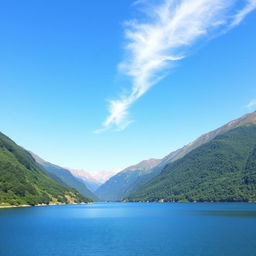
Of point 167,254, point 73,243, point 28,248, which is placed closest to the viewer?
point 167,254

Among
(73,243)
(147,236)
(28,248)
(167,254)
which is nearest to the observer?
(167,254)

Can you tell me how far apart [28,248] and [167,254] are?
112 feet

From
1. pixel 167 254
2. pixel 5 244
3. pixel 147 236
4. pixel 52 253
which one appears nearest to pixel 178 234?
pixel 147 236

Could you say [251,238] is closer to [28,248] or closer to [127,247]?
[127,247]

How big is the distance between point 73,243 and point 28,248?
1335cm

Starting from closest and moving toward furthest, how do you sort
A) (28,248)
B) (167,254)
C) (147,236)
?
(167,254) < (28,248) < (147,236)

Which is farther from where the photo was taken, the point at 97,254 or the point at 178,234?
the point at 178,234

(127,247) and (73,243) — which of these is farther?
(73,243)

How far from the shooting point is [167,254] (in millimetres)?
71000

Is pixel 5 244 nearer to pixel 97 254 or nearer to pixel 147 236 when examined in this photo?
pixel 97 254

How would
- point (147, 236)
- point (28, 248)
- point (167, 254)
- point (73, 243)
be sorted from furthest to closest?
point (147, 236), point (73, 243), point (28, 248), point (167, 254)

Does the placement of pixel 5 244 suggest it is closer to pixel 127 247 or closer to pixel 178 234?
pixel 127 247

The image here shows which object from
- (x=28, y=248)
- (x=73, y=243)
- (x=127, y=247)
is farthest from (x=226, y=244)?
(x=28, y=248)

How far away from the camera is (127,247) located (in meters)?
80.5
